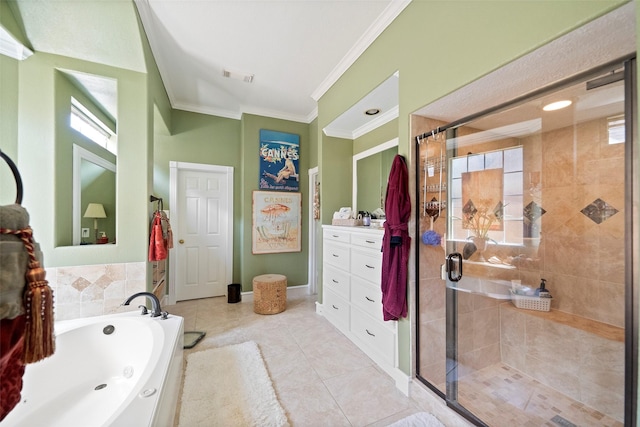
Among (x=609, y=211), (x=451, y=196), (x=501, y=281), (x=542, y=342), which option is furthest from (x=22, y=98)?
(x=542, y=342)

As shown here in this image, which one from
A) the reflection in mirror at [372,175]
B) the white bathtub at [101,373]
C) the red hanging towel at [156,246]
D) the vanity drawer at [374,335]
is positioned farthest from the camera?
the reflection in mirror at [372,175]

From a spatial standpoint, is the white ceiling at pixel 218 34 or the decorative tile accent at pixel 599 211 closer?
the decorative tile accent at pixel 599 211

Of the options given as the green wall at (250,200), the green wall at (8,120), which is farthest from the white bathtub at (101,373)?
the green wall at (250,200)

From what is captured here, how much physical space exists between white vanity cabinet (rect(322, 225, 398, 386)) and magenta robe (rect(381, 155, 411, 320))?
260mm

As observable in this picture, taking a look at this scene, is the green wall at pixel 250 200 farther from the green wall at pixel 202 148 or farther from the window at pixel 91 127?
the window at pixel 91 127

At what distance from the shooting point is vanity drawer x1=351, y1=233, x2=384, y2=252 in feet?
7.00

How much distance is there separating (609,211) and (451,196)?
3.30 feet

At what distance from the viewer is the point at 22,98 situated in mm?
1899

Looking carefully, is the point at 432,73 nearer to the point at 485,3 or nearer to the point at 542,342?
the point at 485,3

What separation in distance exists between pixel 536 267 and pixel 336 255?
5.86 ft

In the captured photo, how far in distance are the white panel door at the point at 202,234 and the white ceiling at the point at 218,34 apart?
140cm

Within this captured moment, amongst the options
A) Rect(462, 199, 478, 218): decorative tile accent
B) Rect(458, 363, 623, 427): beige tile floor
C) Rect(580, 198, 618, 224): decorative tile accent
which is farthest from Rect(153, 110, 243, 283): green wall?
Rect(580, 198, 618, 224): decorative tile accent

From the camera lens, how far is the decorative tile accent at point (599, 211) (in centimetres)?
168

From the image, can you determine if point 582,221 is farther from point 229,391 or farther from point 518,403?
point 229,391
